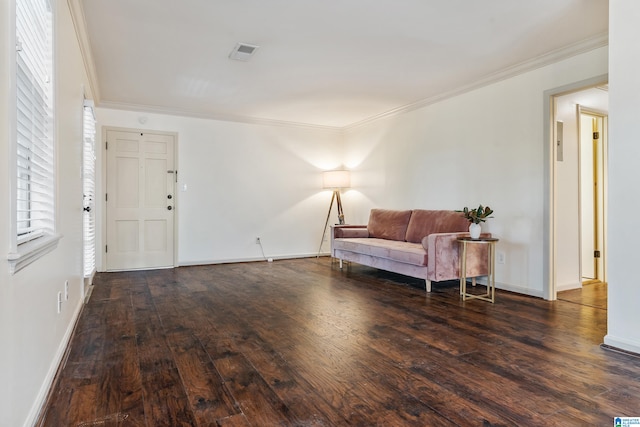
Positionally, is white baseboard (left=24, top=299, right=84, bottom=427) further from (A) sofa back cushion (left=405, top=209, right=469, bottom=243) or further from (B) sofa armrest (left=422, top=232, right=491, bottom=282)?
(A) sofa back cushion (left=405, top=209, right=469, bottom=243)

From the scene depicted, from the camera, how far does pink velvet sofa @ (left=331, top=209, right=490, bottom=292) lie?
3.90 metres

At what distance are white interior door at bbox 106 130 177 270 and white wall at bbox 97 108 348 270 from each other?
0.14 metres

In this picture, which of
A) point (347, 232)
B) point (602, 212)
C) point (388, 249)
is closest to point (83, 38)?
point (388, 249)

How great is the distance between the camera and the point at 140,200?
211 inches

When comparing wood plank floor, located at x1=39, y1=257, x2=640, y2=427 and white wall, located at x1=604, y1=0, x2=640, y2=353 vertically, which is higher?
white wall, located at x1=604, y1=0, x2=640, y2=353

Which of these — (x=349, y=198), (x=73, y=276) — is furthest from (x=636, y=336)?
(x=349, y=198)

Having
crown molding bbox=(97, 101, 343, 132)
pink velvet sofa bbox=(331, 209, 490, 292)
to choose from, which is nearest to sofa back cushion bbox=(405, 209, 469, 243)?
pink velvet sofa bbox=(331, 209, 490, 292)

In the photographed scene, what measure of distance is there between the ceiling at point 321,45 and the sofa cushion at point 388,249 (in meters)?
1.89

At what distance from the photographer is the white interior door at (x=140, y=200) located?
17.0 ft

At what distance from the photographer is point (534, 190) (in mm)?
3764

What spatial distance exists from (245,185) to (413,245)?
2867 millimetres

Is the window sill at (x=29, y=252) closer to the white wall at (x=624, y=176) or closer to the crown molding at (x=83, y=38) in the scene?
the crown molding at (x=83, y=38)

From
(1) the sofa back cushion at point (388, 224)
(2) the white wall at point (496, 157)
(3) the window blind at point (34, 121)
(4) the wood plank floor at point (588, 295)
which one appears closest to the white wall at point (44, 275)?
(3) the window blind at point (34, 121)

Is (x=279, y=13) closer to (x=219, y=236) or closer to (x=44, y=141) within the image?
(x=44, y=141)
